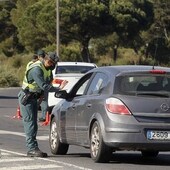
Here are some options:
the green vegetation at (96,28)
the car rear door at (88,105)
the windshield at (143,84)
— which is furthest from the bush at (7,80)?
the windshield at (143,84)

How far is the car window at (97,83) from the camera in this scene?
12.0 metres

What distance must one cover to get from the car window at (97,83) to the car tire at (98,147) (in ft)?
1.98

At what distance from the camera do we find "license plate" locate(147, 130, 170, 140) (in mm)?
11242

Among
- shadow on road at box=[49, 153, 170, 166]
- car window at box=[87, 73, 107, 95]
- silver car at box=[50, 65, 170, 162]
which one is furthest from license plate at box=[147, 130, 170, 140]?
car window at box=[87, 73, 107, 95]

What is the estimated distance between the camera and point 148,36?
7369 centimetres

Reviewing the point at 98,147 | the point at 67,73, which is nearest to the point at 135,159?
the point at 98,147

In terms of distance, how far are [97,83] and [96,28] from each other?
168 feet

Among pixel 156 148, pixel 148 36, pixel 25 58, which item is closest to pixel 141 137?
pixel 156 148

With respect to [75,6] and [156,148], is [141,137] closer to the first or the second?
[156,148]

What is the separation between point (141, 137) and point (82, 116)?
4.53 ft

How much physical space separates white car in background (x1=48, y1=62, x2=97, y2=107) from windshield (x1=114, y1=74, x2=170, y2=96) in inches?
379

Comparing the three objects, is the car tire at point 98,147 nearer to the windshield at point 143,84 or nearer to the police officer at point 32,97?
the windshield at point 143,84

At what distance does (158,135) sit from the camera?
11.3m

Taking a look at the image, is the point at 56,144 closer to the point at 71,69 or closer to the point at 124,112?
the point at 124,112
